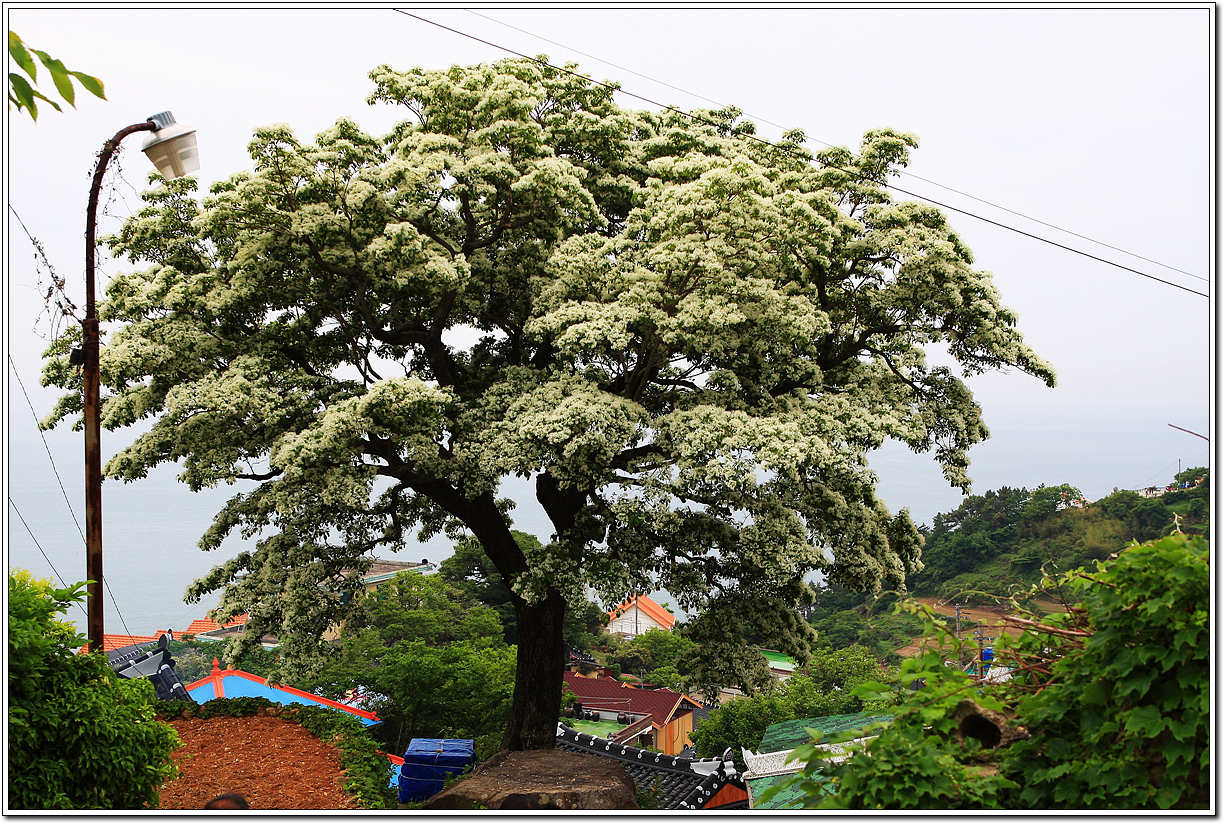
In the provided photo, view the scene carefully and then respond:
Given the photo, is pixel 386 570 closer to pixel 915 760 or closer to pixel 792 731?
pixel 792 731

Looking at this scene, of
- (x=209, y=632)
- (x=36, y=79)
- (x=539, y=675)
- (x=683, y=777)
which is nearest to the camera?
(x=36, y=79)

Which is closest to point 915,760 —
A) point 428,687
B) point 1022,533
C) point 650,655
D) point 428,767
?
point 428,767

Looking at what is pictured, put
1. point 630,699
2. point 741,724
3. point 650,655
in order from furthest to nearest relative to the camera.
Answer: point 650,655
point 630,699
point 741,724

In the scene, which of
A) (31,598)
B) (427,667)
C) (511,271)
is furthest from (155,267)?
(427,667)

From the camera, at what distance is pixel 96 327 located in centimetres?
783

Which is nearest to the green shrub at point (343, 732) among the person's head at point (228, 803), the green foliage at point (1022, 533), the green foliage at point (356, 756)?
the green foliage at point (356, 756)

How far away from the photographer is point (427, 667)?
53.3 ft

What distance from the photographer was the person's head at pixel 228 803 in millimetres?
7594

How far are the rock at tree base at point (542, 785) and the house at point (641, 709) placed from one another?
36.6ft

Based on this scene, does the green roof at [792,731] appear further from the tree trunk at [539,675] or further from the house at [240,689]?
the house at [240,689]

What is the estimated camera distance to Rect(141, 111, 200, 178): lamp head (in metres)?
7.16

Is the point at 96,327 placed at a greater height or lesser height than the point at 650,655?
greater

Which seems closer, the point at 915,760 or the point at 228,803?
the point at 915,760

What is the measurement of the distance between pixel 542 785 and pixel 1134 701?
685 centimetres
